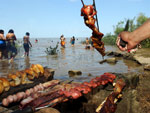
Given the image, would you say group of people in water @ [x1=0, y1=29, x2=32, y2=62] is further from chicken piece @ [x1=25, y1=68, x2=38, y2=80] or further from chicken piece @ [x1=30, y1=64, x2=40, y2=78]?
chicken piece @ [x1=25, y1=68, x2=38, y2=80]

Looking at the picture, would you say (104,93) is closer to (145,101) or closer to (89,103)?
(89,103)

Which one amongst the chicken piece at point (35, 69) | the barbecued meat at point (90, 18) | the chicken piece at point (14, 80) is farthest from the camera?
the chicken piece at point (35, 69)

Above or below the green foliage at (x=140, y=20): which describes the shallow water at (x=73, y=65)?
below

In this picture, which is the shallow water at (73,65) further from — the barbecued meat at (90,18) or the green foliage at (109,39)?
the green foliage at (109,39)

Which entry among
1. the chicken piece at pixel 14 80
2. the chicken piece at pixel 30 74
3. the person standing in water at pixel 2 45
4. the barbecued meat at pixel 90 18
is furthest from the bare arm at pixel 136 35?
the person standing in water at pixel 2 45

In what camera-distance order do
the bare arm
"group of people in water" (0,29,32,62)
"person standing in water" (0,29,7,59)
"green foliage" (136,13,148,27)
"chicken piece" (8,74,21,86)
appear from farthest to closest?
"green foliage" (136,13,148,27)
"group of people in water" (0,29,32,62)
"person standing in water" (0,29,7,59)
"chicken piece" (8,74,21,86)
the bare arm

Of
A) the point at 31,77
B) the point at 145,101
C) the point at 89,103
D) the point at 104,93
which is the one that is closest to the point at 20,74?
the point at 31,77

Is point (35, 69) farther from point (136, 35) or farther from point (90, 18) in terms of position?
point (136, 35)

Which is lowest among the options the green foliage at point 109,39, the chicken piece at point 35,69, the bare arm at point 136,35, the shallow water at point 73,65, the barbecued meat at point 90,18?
the shallow water at point 73,65

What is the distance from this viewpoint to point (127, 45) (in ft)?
7.06

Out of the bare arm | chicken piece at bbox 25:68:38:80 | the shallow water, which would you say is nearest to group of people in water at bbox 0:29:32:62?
the shallow water

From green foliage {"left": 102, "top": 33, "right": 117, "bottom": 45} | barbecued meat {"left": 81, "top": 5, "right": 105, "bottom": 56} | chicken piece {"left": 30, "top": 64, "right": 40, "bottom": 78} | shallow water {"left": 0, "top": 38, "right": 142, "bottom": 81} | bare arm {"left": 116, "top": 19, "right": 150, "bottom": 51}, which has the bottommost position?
shallow water {"left": 0, "top": 38, "right": 142, "bottom": 81}

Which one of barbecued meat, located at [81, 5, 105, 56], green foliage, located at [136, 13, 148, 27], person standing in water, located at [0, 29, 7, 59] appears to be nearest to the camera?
barbecued meat, located at [81, 5, 105, 56]

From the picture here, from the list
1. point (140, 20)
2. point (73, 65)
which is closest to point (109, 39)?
point (140, 20)
